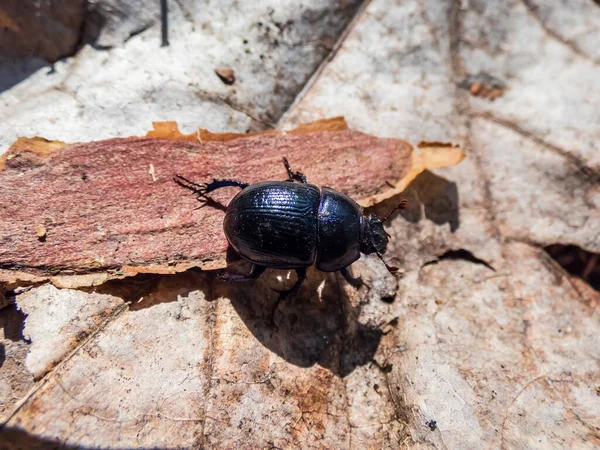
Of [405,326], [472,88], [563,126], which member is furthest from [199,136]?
[563,126]

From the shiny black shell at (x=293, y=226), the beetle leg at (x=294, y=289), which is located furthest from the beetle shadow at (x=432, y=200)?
the beetle leg at (x=294, y=289)

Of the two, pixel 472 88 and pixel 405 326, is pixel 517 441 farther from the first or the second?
pixel 472 88

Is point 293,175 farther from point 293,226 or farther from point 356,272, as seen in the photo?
point 356,272

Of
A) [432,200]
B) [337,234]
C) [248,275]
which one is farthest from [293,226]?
[432,200]

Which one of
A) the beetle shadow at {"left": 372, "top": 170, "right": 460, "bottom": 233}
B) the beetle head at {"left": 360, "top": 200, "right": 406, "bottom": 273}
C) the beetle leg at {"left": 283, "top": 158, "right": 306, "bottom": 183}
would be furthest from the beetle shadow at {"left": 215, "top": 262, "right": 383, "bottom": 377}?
the beetle shadow at {"left": 372, "top": 170, "right": 460, "bottom": 233}

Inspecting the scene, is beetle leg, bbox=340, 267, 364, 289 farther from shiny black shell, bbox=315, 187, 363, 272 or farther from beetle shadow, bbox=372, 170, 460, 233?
beetle shadow, bbox=372, 170, 460, 233
